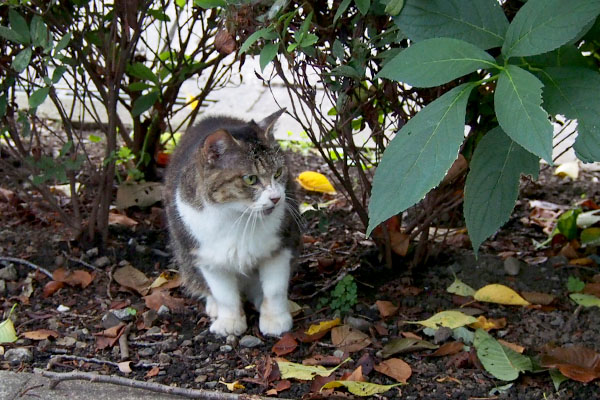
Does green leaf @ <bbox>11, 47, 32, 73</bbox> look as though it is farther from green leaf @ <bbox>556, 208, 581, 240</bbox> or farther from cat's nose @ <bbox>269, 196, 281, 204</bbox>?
green leaf @ <bbox>556, 208, 581, 240</bbox>

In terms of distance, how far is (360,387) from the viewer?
2.48m

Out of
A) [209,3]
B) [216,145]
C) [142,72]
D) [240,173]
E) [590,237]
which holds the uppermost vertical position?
[209,3]

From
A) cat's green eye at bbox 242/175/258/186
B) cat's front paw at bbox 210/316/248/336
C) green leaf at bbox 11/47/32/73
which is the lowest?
cat's front paw at bbox 210/316/248/336

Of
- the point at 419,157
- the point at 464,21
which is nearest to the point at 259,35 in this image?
the point at 464,21

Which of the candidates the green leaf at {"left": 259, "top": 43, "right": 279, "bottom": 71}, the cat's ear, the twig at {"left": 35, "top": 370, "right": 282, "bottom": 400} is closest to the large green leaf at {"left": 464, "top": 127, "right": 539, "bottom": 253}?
the green leaf at {"left": 259, "top": 43, "right": 279, "bottom": 71}

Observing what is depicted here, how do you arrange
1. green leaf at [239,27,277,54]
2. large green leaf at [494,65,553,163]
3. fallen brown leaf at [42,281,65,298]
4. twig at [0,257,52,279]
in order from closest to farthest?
large green leaf at [494,65,553,163] → green leaf at [239,27,277,54] → fallen brown leaf at [42,281,65,298] → twig at [0,257,52,279]

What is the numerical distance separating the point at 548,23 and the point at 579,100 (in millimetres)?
209

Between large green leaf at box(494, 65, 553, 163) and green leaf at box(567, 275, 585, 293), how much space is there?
5.45 ft

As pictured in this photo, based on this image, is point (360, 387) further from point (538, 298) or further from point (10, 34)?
point (10, 34)

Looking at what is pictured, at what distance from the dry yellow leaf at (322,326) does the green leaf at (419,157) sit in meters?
1.24

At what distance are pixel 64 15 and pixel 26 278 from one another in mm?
1151

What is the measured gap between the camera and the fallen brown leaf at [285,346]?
283cm

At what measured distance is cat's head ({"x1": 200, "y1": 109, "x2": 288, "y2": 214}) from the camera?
2.80 m

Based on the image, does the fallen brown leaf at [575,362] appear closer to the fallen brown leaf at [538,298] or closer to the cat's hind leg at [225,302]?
the fallen brown leaf at [538,298]
